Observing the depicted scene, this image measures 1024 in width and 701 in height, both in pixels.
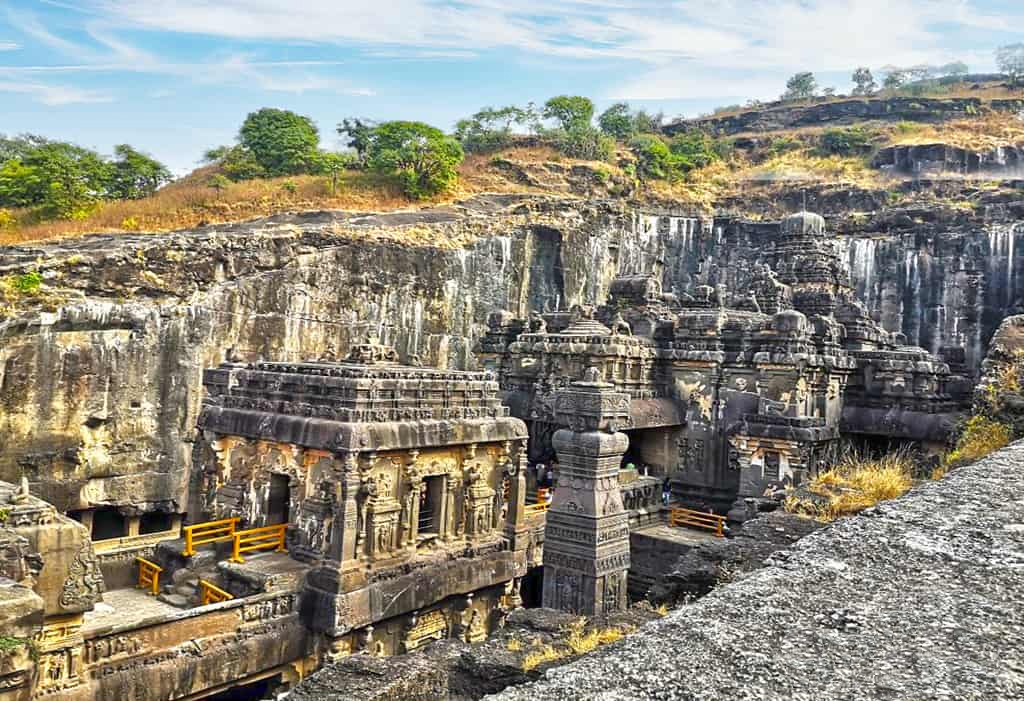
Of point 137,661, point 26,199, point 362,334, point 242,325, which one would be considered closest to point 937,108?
point 362,334

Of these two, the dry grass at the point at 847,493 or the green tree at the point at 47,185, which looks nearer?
the dry grass at the point at 847,493

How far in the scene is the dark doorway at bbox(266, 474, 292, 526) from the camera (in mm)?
14031

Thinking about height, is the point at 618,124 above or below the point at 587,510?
above

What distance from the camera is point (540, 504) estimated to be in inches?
692

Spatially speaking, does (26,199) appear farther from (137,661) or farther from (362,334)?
(137,661)

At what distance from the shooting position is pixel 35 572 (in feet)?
30.3

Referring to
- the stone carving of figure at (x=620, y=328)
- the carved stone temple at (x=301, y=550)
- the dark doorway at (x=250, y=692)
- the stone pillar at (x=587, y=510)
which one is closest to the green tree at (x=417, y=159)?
the stone carving of figure at (x=620, y=328)

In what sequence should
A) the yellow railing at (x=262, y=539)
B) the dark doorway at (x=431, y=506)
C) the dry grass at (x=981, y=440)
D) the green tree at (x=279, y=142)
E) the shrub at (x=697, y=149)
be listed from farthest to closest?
the shrub at (x=697, y=149), the green tree at (x=279, y=142), the dark doorway at (x=431, y=506), the yellow railing at (x=262, y=539), the dry grass at (x=981, y=440)

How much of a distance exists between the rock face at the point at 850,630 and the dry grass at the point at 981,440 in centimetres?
571

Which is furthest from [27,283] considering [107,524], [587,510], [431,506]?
[587,510]

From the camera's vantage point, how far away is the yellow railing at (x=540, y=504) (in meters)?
17.0

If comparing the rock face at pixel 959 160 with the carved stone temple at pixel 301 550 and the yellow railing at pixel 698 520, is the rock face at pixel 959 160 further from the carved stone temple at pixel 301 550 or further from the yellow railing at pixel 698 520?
the carved stone temple at pixel 301 550

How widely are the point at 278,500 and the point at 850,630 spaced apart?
1231 centimetres

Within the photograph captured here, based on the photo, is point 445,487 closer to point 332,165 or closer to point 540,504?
point 540,504
